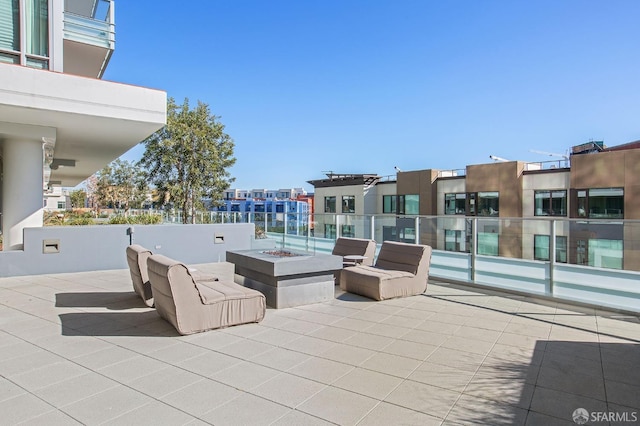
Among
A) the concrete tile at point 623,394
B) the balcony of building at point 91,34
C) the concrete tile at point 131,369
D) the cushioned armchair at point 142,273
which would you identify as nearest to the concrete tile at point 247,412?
the concrete tile at point 131,369

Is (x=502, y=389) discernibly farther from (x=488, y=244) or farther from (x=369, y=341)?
(x=488, y=244)

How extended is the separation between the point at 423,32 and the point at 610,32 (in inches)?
232

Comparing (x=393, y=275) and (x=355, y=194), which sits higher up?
(x=355, y=194)

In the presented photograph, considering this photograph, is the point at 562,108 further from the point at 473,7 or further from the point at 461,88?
the point at 473,7

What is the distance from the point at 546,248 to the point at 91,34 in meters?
10.8

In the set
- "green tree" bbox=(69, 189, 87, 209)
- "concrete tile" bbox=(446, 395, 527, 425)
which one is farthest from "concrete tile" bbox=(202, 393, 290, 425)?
"green tree" bbox=(69, 189, 87, 209)

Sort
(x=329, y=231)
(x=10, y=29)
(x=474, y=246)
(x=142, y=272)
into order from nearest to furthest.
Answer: (x=142, y=272) < (x=474, y=246) < (x=10, y=29) < (x=329, y=231)

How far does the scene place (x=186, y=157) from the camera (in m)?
16.0

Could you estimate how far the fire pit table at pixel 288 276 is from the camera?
5555 mm

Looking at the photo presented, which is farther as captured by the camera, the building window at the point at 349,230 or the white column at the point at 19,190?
the building window at the point at 349,230

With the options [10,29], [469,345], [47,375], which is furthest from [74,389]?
[10,29]

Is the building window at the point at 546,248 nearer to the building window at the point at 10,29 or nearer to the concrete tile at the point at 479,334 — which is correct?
the concrete tile at the point at 479,334

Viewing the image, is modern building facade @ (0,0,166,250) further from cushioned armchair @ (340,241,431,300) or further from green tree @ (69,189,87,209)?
green tree @ (69,189,87,209)

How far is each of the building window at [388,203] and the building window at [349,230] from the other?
2405cm
